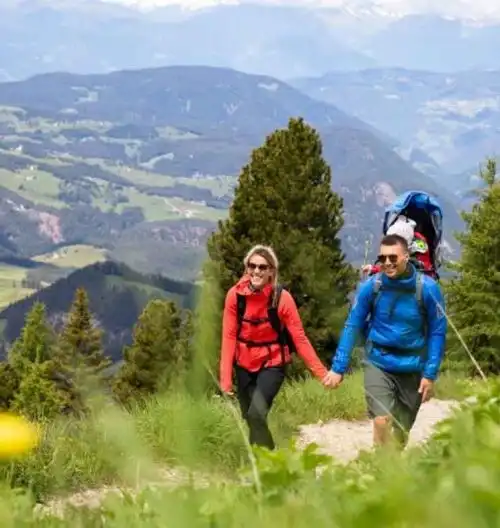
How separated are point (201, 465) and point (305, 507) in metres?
0.51

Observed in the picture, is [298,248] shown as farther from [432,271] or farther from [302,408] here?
[302,408]

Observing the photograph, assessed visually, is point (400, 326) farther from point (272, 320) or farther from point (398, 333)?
point (272, 320)

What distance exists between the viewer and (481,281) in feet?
88.5

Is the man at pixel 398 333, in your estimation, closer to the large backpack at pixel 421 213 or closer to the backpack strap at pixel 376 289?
the backpack strap at pixel 376 289

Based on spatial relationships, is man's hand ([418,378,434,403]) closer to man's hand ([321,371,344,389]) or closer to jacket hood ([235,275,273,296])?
man's hand ([321,371,344,389])

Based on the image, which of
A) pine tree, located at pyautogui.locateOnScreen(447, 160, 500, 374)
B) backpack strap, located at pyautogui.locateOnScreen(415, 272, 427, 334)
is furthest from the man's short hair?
pine tree, located at pyautogui.locateOnScreen(447, 160, 500, 374)

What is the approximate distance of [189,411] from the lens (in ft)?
6.51

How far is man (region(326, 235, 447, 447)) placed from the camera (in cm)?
657

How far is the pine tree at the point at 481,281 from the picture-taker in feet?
86.5

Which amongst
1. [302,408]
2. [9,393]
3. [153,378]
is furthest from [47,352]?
[9,393]

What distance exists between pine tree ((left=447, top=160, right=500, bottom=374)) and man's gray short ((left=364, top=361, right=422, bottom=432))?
1895 centimetres

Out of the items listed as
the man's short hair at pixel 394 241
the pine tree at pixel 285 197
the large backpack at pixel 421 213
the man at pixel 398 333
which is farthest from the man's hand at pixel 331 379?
the pine tree at pixel 285 197

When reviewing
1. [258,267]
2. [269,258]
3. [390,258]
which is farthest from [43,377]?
[269,258]

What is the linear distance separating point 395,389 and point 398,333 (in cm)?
48
